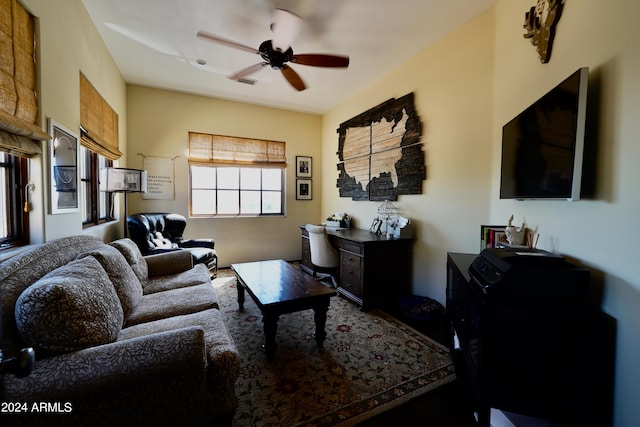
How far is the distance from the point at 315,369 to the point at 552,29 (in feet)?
8.69

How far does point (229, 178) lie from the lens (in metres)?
4.64

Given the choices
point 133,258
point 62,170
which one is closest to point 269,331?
point 133,258

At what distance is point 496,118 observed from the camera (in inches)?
88.7

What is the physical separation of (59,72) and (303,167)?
11.6 ft

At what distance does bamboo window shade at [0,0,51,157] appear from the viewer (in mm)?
1387

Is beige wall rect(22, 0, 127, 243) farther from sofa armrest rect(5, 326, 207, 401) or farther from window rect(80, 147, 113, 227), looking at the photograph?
sofa armrest rect(5, 326, 207, 401)

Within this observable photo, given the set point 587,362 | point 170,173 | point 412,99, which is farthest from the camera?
point 170,173

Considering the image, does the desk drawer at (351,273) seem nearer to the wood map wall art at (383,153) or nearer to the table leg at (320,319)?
the table leg at (320,319)

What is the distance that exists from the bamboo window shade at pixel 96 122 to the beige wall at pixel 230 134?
71 cm

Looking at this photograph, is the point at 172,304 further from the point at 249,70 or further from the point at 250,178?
the point at 250,178

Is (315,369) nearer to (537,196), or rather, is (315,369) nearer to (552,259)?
(552,259)

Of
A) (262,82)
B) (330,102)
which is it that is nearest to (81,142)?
(262,82)

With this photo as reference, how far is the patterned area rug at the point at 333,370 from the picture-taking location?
4.92 ft

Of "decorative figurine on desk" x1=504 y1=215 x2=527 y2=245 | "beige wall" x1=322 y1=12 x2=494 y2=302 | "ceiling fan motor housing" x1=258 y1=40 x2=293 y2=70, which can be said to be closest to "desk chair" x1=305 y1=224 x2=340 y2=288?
"beige wall" x1=322 y1=12 x2=494 y2=302
